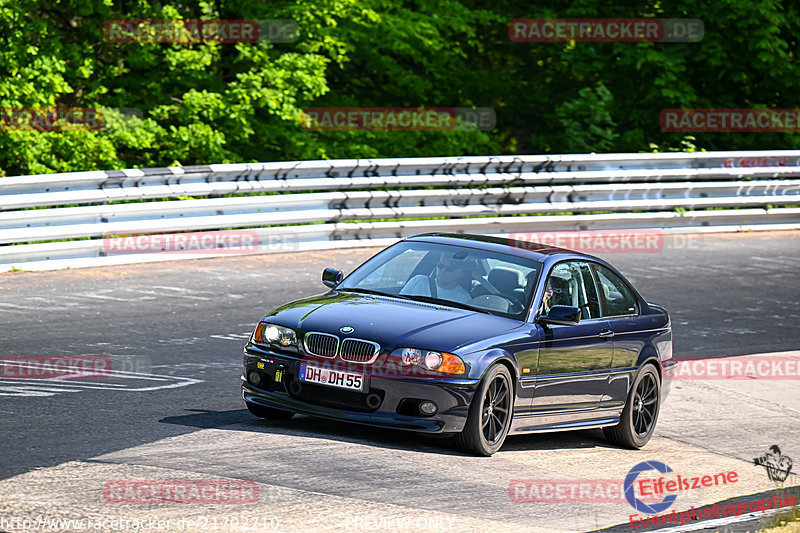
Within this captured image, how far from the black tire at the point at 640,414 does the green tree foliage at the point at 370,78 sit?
11285 mm

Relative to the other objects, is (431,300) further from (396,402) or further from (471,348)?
(396,402)

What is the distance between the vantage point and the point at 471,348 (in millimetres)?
8156

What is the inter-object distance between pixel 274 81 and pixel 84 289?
7.53 metres

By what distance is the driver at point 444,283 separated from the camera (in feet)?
29.9

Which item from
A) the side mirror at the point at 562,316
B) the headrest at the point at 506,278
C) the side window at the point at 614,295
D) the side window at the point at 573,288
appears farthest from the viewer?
the side window at the point at 614,295

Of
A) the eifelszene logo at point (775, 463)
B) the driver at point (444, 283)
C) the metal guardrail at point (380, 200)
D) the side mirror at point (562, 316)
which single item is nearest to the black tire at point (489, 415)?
the side mirror at point (562, 316)

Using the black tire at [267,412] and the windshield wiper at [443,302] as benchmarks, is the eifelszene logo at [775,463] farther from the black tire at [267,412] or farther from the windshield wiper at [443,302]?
the black tire at [267,412]

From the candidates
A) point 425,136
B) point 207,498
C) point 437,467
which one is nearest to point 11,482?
point 207,498

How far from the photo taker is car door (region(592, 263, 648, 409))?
9617 millimetres

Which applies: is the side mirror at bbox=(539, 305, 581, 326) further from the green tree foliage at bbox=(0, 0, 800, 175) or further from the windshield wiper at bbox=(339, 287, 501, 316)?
the green tree foliage at bbox=(0, 0, 800, 175)

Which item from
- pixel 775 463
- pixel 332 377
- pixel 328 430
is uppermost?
pixel 332 377

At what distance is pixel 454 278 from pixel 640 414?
74.2 inches

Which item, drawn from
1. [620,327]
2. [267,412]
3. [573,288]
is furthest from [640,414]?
[267,412]

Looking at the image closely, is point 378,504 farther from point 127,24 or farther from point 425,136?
point 425,136
